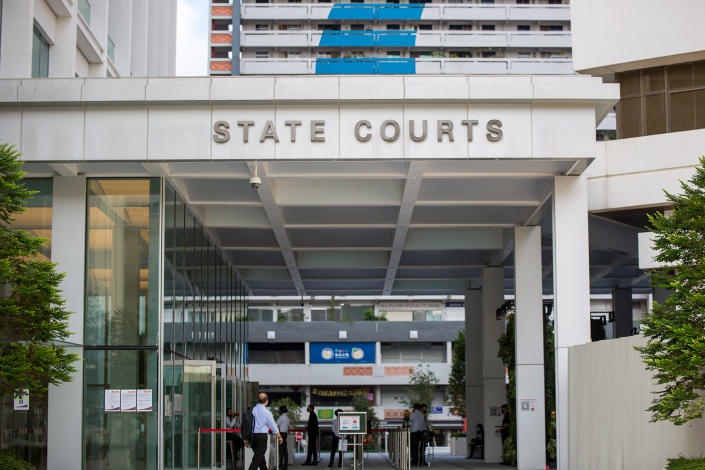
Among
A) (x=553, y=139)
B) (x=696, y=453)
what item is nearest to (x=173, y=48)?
(x=553, y=139)

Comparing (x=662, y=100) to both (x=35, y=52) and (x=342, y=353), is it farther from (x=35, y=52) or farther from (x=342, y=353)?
(x=342, y=353)

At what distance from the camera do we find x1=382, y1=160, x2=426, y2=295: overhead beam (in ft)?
62.0

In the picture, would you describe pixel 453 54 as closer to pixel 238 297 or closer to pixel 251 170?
pixel 238 297

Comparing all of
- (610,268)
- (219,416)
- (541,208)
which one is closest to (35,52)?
(219,416)

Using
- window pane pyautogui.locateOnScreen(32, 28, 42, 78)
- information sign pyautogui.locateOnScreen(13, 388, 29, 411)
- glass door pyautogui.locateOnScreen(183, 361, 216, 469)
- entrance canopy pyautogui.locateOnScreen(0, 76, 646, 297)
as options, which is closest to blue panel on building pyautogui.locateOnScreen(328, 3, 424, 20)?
window pane pyautogui.locateOnScreen(32, 28, 42, 78)

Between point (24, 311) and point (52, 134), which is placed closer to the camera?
point (24, 311)

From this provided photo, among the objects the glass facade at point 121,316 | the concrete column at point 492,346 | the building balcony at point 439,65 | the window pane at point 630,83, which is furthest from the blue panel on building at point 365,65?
the glass facade at point 121,316

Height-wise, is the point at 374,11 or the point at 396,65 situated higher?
the point at 374,11

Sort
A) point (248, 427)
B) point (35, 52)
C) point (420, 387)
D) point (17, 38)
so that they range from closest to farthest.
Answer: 1. point (248, 427)
2. point (17, 38)
3. point (35, 52)
4. point (420, 387)

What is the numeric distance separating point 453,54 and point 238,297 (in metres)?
48.3

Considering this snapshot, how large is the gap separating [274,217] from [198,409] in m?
4.92

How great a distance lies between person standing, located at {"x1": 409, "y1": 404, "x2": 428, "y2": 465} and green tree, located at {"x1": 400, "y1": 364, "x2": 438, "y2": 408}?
121 ft

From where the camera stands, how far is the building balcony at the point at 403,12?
78625 mm

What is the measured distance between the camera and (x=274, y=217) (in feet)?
76.2
